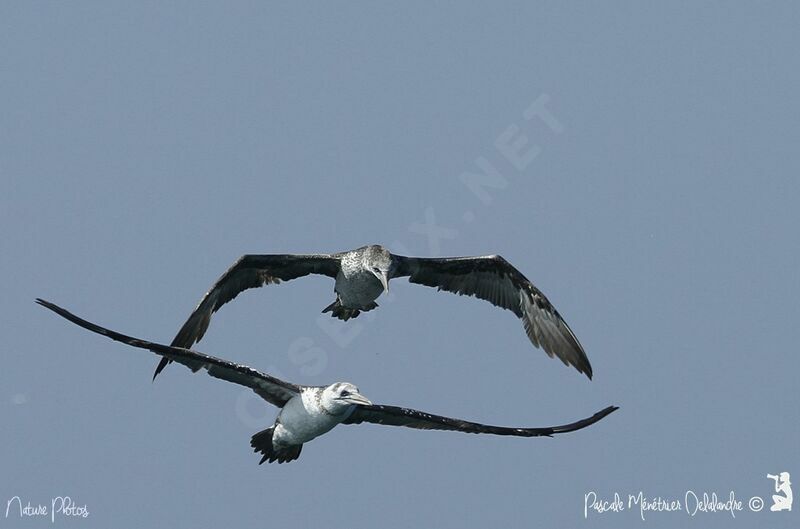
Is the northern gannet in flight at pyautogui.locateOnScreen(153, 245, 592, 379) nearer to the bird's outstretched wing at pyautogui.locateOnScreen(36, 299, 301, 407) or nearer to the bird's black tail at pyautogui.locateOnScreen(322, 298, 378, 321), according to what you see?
the bird's black tail at pyautogui.locateOnScreen(322, 298, 378, 321)

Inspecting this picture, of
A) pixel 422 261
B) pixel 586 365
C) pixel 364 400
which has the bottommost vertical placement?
pixel 364 400

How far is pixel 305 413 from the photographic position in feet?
61.9

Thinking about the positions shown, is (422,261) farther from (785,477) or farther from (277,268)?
(785,477)

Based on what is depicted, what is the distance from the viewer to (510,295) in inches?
919

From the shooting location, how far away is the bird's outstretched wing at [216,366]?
56.3ft

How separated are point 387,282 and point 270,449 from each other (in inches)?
141

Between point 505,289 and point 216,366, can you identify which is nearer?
point 216,366

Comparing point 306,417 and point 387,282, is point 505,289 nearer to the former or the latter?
point 387,282

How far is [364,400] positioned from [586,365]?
547 cm

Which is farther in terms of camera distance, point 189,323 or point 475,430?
point 189,323

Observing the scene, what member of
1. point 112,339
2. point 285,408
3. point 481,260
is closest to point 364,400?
point 285,408

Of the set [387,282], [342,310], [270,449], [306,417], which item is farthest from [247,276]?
[306,417]

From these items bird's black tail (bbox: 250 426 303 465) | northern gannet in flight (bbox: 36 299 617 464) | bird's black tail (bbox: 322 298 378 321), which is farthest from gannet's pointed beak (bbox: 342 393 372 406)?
bird's black tail (bbox: 322 298 378 321)

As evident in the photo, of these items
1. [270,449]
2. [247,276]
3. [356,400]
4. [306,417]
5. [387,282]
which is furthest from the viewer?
[247,276]
